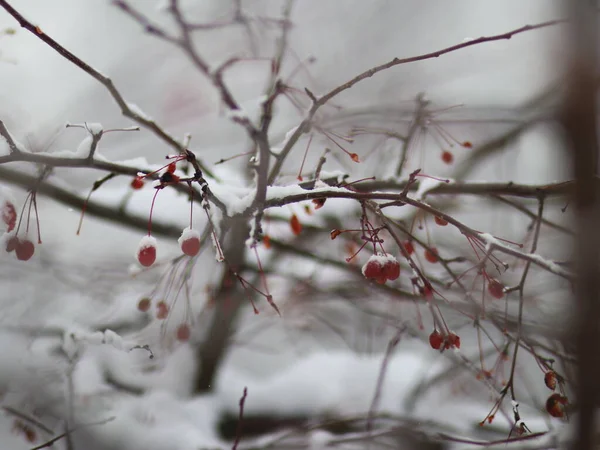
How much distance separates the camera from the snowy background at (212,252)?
1.96m

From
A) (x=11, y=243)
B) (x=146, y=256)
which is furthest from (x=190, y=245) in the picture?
(x=11, y=243)

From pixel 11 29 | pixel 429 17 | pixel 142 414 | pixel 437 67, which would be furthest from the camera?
pixel 429 17

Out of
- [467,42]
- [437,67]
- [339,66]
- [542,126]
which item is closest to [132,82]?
[339,66]

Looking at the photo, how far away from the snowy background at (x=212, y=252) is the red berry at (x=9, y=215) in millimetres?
172

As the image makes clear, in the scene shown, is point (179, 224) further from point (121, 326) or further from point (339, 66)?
point (339, 66)

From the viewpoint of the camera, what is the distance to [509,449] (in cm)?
156

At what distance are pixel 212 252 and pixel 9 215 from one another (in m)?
0.98

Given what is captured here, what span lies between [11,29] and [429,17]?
583 centimetres

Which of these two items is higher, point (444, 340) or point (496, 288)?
point (496, 288)

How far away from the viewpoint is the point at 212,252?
2.07 metres

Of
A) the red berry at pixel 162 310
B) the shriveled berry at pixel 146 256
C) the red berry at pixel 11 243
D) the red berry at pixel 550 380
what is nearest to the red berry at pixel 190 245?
the shriveled berry at pixel 146 256

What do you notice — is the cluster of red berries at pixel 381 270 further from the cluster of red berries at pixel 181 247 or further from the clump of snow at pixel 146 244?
the clump of snow at pixel 146 244

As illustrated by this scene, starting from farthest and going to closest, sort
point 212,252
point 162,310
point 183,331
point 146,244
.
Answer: point 212,252, point 183,331, point 162,310, point 146,244

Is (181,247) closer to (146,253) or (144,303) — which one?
(146,253)
